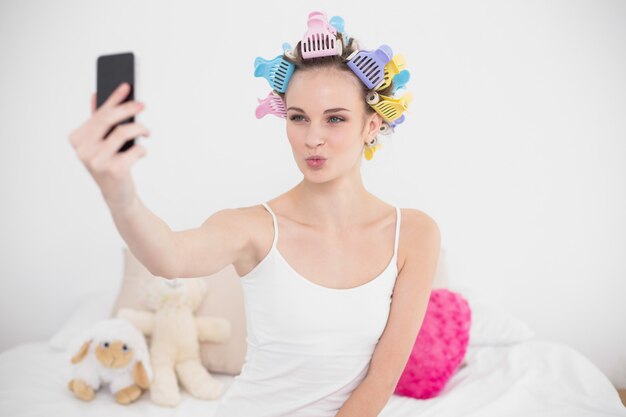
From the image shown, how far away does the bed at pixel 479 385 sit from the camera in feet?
5.75

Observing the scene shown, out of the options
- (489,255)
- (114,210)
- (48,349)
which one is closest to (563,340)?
(489,255)

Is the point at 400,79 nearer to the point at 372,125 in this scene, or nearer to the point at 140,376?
the point at 372,125

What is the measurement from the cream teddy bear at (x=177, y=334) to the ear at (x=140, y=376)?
0.03 metres

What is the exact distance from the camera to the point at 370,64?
4.23 feet

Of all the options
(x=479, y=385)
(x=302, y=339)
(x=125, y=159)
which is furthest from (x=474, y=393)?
(x=125, y=159)

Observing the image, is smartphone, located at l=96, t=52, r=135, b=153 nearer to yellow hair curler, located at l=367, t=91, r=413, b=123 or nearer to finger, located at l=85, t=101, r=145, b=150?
finger, located at l=85, t=101, r=145, b=150

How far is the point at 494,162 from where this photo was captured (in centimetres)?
275

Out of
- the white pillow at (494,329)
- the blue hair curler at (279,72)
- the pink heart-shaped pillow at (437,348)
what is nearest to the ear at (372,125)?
the blue hair curler at (279,72)

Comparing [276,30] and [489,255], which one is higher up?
[276,30]

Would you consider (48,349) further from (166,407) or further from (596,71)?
(596,71)

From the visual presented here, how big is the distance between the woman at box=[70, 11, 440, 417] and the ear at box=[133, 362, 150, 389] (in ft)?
2.23

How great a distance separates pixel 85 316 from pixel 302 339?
5.22 feet

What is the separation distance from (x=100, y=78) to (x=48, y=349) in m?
1.99

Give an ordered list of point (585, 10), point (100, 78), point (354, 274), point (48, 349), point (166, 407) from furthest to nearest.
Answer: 1. point (585, 10)
2. point (48, 349)
3. point (166, 407)
4. point (354, 274)
5. point (100, 78)
